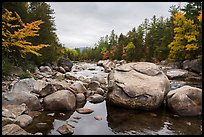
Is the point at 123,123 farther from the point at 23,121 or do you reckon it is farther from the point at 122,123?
the point at 23,121

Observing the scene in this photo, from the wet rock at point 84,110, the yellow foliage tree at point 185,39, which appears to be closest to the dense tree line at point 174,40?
the yellow foliage tree at point 185,39

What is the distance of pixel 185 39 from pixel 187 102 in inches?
615

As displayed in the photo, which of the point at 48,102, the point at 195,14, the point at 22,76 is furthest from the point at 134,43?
the point at 48,102

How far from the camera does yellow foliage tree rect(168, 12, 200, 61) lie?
61.6 feet

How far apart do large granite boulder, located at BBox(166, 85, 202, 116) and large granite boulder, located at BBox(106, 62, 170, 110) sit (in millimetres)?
529

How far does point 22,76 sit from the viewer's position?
9969 millimetres

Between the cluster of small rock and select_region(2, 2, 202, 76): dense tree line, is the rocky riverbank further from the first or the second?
select_region(2, 2, 202, 76): dense tree line

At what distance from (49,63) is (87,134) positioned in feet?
54.7

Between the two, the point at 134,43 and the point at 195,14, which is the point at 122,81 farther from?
the point at 134,43

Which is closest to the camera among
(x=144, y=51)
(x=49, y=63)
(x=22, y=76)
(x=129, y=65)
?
(x=129, y=65)

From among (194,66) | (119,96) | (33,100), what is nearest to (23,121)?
(33,100)

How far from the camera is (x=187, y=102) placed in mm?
6449

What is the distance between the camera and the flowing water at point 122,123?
5180 mm

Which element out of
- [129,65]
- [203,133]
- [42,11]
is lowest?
[203,133]
